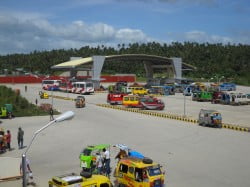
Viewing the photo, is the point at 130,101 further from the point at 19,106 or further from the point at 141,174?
the point at 141,174

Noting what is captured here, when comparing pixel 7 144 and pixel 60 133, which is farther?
pixel 60 133

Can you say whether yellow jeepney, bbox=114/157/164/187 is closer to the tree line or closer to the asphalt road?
the asphalt road

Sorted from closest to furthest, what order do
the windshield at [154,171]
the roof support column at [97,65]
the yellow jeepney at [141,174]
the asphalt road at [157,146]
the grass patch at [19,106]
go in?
1. the yellow jeepney at [141,174]
2. the windshield at [154,171]
3. the asphalt road at [157,146]
4. the grass patch at [19,106]
5. the roof support column at [97,65]

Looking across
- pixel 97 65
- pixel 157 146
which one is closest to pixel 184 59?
pixel 97 65

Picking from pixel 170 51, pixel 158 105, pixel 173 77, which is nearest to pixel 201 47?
pixel 170 51

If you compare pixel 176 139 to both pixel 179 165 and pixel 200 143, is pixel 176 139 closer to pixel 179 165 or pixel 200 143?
pixel 200 143

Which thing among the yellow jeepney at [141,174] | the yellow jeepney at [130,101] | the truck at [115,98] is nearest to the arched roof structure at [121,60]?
the truck at [115,98]

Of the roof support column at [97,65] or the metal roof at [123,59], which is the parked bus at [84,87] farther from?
the metal roof at [123,59]
